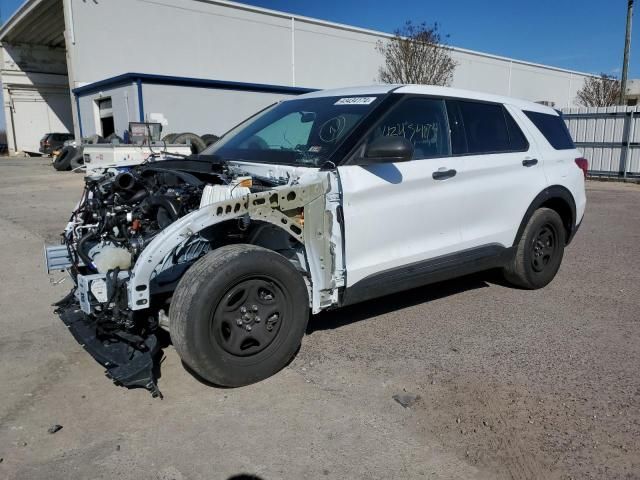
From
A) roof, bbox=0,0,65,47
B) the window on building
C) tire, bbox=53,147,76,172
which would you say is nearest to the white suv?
tire, bbox=53,147,76,172

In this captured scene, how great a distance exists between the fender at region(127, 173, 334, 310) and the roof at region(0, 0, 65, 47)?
89.4 feet

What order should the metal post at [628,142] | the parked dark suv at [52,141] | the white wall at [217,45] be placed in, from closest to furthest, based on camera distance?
the metal post at [628,142] → the white wall at [217,45] → the parked dark suv at [52,141]

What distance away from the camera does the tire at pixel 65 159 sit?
21.9 metres

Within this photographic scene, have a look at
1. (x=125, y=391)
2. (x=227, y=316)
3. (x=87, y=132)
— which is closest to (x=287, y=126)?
(x=227, y=316)

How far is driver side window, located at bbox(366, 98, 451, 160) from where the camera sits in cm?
414

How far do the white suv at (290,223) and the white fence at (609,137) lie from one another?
14883 mm

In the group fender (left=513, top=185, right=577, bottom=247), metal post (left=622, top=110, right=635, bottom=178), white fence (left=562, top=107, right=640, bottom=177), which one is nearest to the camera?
fender (left=513, top=185, right=577, bottom=247)

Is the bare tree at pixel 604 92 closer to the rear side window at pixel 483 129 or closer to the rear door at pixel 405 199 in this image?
the rear side window at pixel 483 129

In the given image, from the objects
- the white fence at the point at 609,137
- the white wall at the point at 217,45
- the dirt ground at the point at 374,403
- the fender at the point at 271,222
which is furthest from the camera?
the white wall at the point at 217,45

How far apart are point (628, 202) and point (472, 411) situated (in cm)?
1170

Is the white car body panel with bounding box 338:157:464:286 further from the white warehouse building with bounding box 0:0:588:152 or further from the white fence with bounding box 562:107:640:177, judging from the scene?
the white warehouse building with bounding box 0:0:588:152

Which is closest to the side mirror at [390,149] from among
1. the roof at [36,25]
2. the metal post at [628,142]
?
the metal post at [628,142]

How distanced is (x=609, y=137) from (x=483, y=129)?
1583 cm

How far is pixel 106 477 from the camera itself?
262 centimetres
